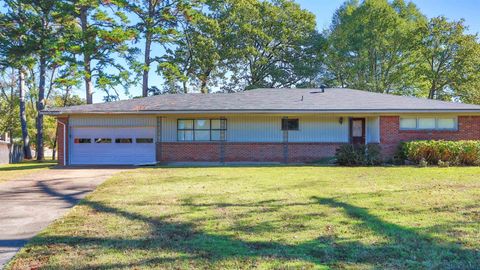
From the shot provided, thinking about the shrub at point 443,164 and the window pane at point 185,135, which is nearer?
the shrub at point 443,164

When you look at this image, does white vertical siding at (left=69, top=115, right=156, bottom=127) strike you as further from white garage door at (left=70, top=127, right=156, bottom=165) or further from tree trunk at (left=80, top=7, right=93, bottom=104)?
tree trunk at (left=80, top=7, right=93, bottom=104)

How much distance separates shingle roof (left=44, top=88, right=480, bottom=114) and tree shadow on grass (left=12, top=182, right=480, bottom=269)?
40.3ft

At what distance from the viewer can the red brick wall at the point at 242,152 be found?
1847 centimetres

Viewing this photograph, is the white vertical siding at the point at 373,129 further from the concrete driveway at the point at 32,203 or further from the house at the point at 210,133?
the concrete driveway at the point at 32,203

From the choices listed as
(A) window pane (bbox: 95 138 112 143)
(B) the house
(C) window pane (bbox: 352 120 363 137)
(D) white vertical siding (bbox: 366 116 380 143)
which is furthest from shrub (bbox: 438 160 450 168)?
(A) window pane (bbox: 95 138 112 143)

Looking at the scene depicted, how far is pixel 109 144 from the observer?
61.6ft

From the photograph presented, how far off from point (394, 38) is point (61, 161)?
27.7 metres

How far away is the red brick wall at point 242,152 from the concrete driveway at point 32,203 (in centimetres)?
625

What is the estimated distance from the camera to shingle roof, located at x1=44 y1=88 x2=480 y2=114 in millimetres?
17297

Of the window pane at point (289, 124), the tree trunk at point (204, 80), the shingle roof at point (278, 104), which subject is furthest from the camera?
the tree trunk at point (204, 80)

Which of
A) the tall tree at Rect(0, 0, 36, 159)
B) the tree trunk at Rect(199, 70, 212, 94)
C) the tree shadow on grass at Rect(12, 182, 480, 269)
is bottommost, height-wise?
the tree shadow on grass at Rect(12, 182, 480, 269)

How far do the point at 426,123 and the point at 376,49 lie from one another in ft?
55.8

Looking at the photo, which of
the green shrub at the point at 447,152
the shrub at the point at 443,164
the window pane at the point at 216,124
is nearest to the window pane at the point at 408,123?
the green shrub at the point at 447,152

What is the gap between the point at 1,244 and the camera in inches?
194
